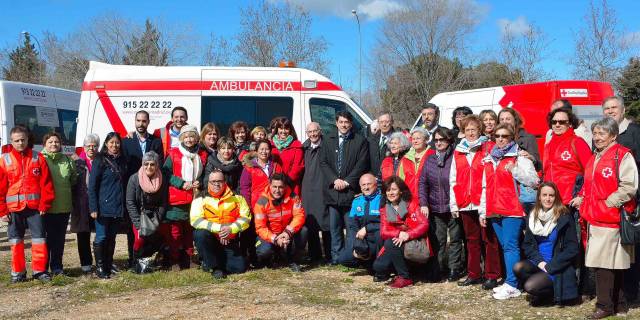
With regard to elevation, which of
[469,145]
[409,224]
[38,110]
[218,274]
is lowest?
[218,274]

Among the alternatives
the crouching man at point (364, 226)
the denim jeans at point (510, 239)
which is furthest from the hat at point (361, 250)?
the denim jeans at point (510, 239)

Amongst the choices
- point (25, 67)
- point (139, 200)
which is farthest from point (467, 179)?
point (25, 67)

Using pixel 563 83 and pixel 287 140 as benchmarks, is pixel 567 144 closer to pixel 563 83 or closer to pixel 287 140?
pixel 287 140

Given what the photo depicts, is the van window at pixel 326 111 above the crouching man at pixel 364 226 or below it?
above

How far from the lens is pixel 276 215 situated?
7.32m

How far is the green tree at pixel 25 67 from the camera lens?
117ft

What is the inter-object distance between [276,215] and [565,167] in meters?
3.31

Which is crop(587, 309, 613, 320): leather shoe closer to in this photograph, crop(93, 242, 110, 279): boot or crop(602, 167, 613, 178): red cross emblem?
crop(602, 167, 613, 178): red cross emblem

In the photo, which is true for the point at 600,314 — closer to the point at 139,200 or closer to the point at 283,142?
the point at 283,142

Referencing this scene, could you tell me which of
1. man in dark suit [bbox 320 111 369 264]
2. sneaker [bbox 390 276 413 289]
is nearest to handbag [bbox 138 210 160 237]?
man in dark suit [bbox 320 111 369 264]

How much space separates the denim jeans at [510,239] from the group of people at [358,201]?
13 mm

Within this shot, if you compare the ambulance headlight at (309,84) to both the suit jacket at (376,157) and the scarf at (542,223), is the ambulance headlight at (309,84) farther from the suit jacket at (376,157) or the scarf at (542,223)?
the scarf at (542,223)

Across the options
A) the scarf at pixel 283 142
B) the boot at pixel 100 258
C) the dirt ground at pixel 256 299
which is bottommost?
the dirt ground at pixel 256 299

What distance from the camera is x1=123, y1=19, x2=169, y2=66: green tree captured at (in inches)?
1253
